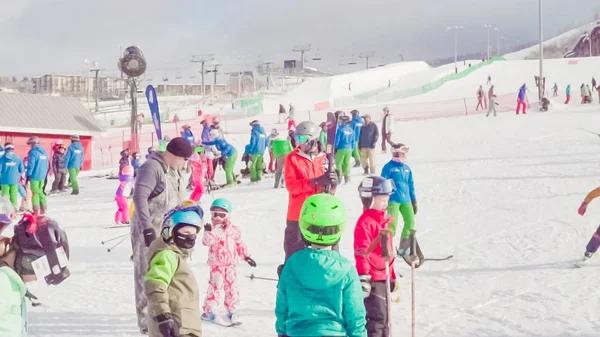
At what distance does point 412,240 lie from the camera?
6934 mm

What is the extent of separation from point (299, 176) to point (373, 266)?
1.51 meters

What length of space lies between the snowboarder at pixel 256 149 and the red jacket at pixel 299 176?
10.1 meters

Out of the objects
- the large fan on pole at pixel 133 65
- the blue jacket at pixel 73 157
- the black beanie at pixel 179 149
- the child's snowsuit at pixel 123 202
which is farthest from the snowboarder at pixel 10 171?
the large fan on pole at pixel 133 65

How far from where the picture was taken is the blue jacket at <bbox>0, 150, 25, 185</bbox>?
45.0 feet

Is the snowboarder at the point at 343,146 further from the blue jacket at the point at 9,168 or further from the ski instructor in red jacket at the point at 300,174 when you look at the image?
the ski instructor in red jacket at the point at 300,174

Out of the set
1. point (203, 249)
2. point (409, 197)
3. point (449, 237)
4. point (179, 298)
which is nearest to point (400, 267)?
point (409, 197)

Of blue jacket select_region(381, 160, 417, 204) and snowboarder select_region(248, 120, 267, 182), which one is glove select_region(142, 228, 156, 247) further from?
snowboarder select_region(248, 120, 267, 182)

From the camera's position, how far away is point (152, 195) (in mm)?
5957

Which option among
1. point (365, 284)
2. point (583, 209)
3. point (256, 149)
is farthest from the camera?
point (256, 149)

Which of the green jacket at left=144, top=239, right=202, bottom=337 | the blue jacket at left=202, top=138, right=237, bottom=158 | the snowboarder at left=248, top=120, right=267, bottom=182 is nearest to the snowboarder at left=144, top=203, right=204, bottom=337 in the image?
the green jacket at left=144, top=239, right=202, bottom=337

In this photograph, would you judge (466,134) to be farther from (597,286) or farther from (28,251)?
(28,251)

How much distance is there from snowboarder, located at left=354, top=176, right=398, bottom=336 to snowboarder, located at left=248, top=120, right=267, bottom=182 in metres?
11.3

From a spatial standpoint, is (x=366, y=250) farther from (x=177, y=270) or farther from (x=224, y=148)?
(x=224, y=148)

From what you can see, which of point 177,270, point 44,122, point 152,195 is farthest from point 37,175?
point 44,122
